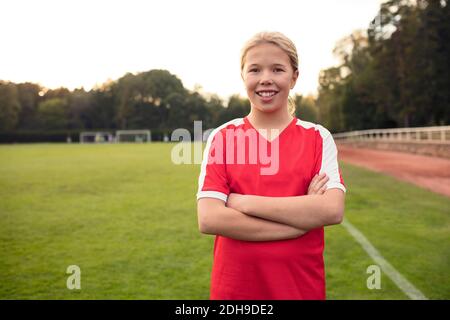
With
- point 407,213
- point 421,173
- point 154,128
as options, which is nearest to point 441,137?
point 421,173

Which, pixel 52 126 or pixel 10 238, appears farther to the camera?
pixel 52 126

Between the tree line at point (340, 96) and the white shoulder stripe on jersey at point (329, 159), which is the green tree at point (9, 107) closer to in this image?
the tree line at point (340, 96)

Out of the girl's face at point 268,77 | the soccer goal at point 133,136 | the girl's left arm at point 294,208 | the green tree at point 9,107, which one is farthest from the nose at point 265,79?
the soccer goal at point 133,136

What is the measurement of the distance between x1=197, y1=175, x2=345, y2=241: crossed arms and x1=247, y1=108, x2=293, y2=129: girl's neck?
0.27 m

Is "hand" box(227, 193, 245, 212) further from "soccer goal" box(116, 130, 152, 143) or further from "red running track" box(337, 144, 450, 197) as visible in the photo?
"soccer goal" box(116, 130, 152, 143)

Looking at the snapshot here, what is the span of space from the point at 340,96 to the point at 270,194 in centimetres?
6230

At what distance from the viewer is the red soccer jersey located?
6.03 ft

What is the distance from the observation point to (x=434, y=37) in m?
39.2

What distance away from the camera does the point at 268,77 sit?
1802 millimetres
